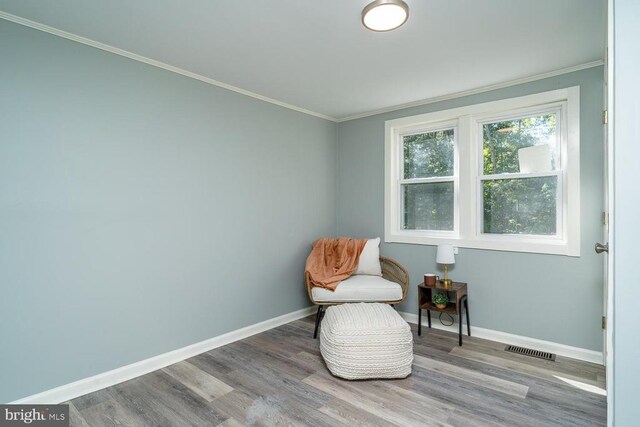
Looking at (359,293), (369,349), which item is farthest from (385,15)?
(359,293)

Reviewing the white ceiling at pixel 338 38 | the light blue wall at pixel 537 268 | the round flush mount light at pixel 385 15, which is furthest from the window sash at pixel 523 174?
the round flush mount light at pixel 385 15

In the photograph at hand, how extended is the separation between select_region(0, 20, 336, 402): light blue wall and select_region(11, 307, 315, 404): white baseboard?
5cm

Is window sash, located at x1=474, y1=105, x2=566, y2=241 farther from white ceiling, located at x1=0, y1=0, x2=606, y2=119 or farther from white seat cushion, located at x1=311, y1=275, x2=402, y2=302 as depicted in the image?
white seat cushion, located at x1=311, y1=275, x2=402, y2=302

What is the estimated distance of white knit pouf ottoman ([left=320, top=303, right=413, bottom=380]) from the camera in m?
2.44

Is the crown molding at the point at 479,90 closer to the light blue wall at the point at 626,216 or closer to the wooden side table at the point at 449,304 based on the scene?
the wooden side table at the point at 449,304

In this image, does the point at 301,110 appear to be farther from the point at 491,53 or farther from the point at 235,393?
the point at 235,393

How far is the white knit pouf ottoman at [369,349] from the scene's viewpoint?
8.02 ft

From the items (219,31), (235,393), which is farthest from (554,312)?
(219,31)

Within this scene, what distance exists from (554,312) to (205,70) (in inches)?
143

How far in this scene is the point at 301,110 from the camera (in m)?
3.93

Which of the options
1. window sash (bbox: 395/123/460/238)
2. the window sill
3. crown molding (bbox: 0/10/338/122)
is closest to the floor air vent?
the window sill

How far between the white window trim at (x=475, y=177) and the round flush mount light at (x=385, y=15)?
171 centimetres

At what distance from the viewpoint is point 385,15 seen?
6.37 ft

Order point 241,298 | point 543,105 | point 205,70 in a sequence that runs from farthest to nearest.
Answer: point 241,298 < point 543,105 < point 205,70
